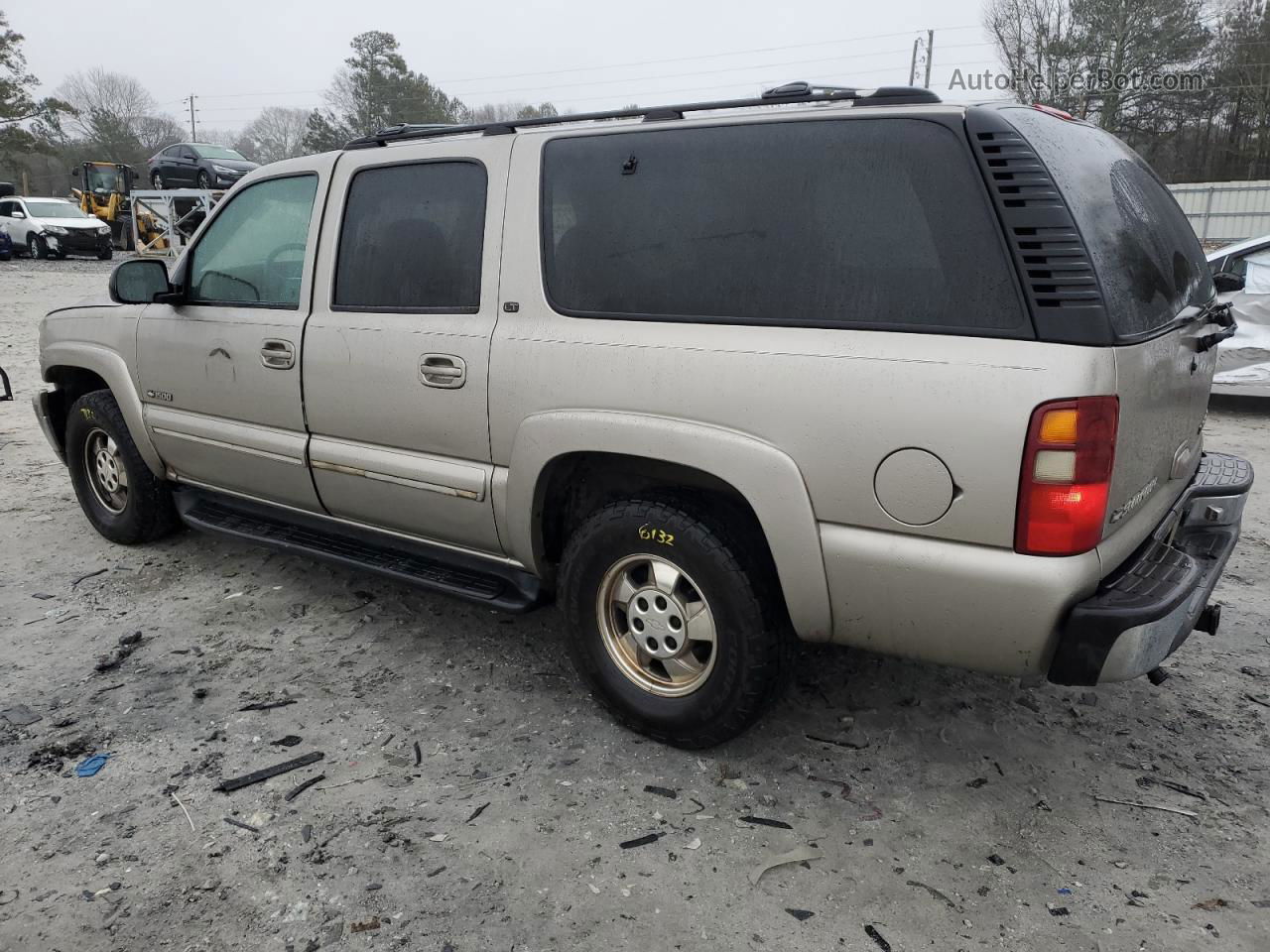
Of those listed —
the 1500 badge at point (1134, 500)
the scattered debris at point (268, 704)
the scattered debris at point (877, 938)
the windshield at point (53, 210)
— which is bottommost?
the scattered debris at point (877, 938)

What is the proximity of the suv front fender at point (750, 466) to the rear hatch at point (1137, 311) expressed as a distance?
74 cm

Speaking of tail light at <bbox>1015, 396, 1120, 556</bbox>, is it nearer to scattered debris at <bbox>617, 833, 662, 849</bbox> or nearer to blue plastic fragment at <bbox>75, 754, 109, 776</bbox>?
scattered debris at <bbox>617, 833, 662, 849</bbox>

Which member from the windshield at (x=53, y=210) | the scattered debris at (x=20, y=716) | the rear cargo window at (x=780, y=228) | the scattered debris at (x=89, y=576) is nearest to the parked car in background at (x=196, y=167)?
the windshield at (x=53, y=210)

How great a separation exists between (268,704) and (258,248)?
190cm

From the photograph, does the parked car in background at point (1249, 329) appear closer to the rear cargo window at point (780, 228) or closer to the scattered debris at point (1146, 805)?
the scattered debris at point (1146, 805)

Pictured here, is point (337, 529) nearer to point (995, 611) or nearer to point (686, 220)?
point (686, 220)

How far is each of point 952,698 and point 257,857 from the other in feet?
7.62

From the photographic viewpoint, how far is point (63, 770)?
2.94 m

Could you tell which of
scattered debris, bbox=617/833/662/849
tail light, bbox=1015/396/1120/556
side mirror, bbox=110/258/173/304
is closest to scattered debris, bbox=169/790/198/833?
scattered debris, bbox=617/833/662/849

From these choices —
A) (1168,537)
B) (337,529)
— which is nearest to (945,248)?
(1168,537)

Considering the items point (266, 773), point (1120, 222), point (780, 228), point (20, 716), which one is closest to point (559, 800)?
point (266, 773)

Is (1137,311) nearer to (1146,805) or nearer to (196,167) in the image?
(1146,805)

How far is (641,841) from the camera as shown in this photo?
2598 millimetres

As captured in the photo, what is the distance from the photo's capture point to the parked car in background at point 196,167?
26.6m
